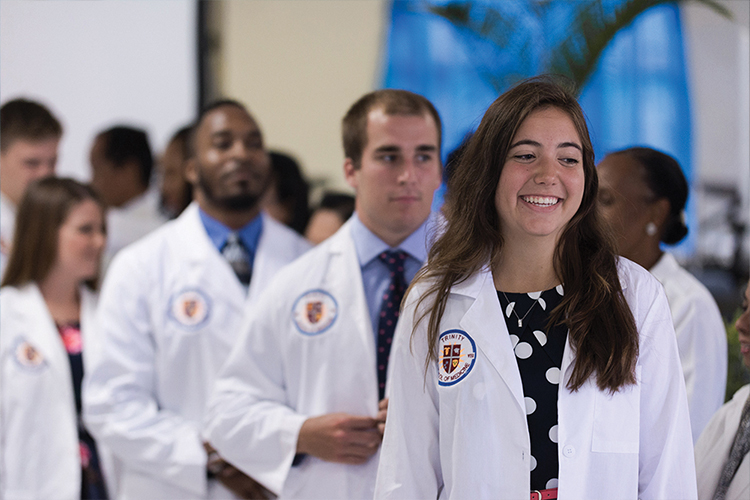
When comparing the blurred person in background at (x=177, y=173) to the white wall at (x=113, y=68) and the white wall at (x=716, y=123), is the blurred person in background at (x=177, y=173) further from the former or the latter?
the white wall at (x=716, y=123)

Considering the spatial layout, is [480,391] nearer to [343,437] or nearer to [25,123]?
[343,437]

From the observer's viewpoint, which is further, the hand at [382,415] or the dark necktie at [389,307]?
the dark necktie at [389,307]

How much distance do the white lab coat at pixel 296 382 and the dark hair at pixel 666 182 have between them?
0.88 meters

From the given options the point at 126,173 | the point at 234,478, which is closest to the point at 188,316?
the point at 234,478

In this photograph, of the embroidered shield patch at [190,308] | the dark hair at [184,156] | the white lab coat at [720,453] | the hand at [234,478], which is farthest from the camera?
the dark hair at [184,156]

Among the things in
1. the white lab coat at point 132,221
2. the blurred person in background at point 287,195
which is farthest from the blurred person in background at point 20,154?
the blurred person in background at point 287,195

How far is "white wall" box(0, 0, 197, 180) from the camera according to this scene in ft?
13.0

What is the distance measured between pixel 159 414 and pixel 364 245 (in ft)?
3.03

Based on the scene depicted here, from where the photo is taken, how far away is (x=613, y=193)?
1991mm

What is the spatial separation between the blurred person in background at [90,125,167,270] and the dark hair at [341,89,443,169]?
214cm

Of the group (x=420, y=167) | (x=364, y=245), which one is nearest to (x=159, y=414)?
(x=364, y=245)

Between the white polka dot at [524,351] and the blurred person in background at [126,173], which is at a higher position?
the blurred person in background at [126,173]

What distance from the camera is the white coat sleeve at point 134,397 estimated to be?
2.23 meters

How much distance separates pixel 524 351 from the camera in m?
Result: 1.37
